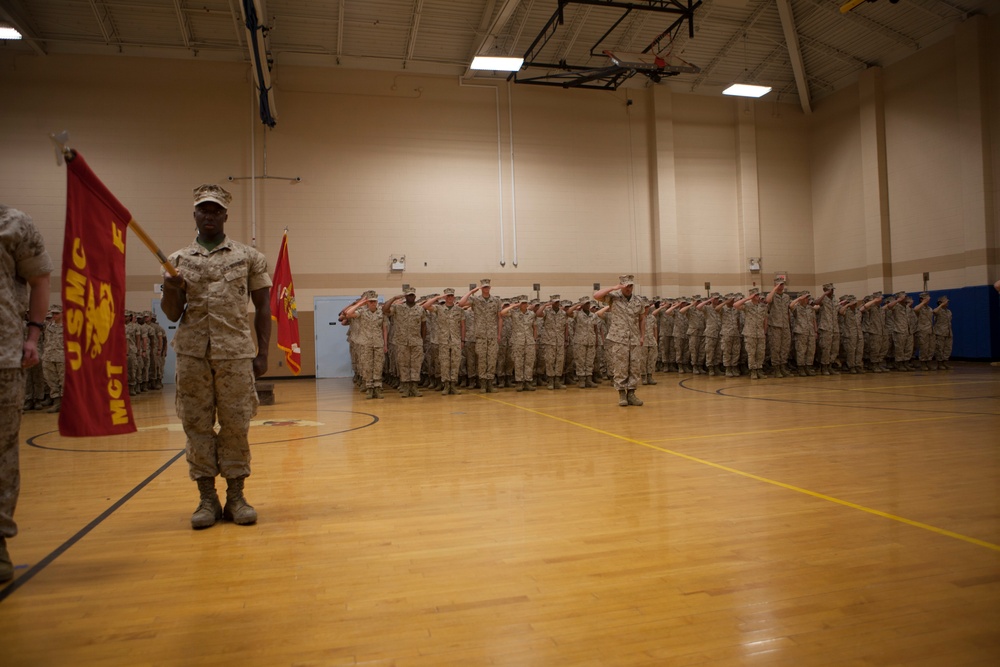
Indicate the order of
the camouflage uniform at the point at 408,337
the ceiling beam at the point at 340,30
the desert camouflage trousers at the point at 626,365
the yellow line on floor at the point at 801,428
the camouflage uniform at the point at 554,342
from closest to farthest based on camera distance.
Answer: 1. the yellow line on floor at the point at 801,428
2. the desert camouflage trousers at the point at 626,365
3. the camouflage uniform at the point at 408,337
4. the camouflage uniform at the point at 554,342
5. the ceiling beam at the point at 340,30

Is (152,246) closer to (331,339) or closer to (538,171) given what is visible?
(331,339)

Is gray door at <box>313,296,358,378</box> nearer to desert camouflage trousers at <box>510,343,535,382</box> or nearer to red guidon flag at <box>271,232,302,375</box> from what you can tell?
desert camouflage trousers at <box>510,343,535,382</box>

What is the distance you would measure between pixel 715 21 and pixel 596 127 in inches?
151

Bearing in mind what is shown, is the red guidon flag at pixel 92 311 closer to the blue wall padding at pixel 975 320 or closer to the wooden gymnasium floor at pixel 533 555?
the wooden gymnasium floor at pixel 533 555

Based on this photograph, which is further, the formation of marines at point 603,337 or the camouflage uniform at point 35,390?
the formation of marines at point 603,337

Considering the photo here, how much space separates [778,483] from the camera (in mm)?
3617

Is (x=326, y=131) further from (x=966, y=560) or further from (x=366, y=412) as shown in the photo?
(x=966, y=560)

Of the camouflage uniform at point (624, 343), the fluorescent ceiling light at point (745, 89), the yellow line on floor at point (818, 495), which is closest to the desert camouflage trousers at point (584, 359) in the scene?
the camouflage uniform at point (624, 343)

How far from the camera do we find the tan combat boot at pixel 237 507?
3.16 meters

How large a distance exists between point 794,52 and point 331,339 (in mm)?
14220

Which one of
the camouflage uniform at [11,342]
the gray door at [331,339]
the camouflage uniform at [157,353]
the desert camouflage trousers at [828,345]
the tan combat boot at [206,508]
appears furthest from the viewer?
the gray door at [331,339]

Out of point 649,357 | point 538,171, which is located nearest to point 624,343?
point 649,357

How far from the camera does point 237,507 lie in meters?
3.21

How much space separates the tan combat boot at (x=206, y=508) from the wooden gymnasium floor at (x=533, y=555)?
8 centimetres
